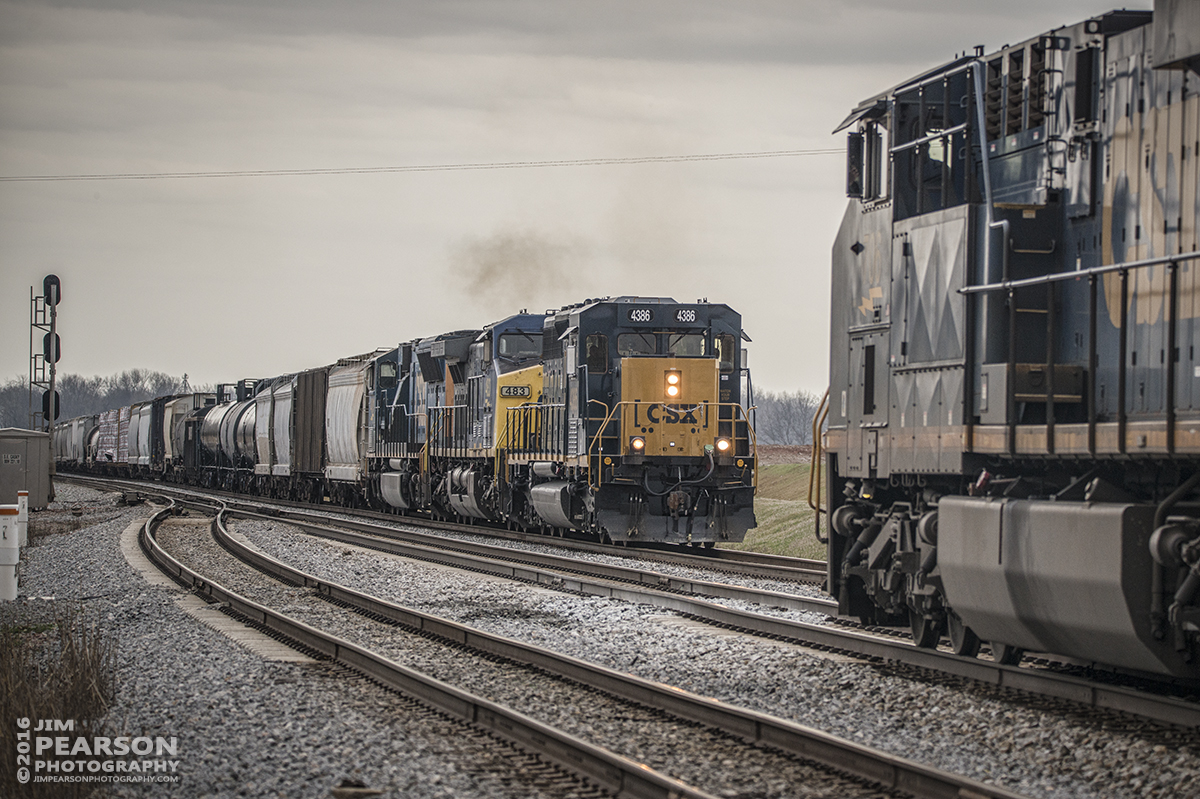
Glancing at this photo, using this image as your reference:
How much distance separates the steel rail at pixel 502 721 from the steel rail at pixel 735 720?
839mm

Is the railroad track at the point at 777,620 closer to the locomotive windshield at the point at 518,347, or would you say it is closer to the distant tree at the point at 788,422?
the locomotive windshield at the point at 518,347

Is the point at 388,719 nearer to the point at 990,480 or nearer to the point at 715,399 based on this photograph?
the point at 990,480

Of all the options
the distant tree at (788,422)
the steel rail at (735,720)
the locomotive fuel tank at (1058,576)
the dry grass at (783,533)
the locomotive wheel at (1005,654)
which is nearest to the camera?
the steel rail at (735,720)

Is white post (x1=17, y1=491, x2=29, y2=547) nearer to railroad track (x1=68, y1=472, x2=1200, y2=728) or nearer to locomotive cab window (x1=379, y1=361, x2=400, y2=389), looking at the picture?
railroad track (x1=68, y1=472, x2=1200, y2=728)

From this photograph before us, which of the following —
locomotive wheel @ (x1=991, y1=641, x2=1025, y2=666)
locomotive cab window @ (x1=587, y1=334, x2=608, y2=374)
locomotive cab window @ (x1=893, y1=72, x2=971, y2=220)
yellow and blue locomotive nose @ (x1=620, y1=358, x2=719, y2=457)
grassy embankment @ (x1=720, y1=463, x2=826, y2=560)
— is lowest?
grassy embankment @ (x1=720, y1=463, x2=826, y2=560)

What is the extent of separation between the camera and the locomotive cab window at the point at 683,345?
21.0m

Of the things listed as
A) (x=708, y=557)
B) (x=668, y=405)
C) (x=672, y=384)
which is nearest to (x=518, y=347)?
(x=672, y=384)

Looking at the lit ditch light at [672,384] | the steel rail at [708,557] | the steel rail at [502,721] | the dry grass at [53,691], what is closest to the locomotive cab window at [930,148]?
the steel rail at [502,721]

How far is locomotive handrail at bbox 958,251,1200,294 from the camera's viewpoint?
6.83 m

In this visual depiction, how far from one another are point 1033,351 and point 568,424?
13.5m

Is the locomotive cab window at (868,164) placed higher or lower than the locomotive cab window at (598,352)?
higher

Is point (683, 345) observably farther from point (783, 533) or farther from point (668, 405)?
point (783, 533)

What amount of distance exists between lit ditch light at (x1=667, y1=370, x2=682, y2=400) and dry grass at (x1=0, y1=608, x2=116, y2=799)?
440 inches

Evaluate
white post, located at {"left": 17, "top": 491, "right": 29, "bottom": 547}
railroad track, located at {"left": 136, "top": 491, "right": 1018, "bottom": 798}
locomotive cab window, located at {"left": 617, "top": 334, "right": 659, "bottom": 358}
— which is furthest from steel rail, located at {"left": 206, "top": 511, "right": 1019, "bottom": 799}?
white post, located at {"left": 17, "top": 491, "right": 29, "bottom": 547}
